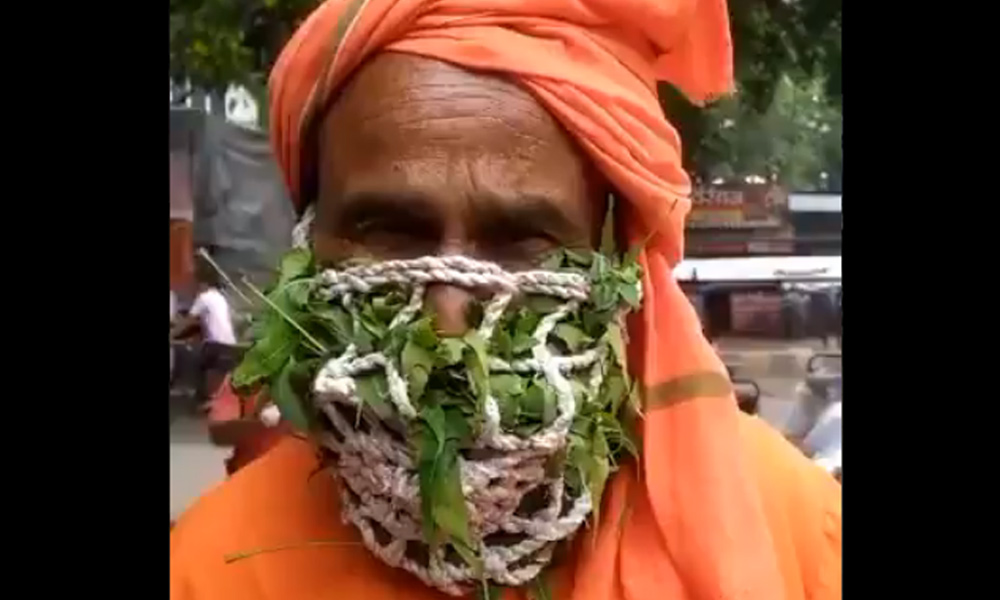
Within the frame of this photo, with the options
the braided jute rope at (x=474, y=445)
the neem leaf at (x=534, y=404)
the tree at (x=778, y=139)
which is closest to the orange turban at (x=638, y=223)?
the braided jute rope at (x=474, y=445)

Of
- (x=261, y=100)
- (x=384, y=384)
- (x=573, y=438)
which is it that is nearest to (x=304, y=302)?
(x=384, y=384)

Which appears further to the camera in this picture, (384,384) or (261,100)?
(261,100)

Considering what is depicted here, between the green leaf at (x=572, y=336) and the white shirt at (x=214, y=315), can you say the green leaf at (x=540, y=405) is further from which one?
the white shirt at (x=214, y=315)

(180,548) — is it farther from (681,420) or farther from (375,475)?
(681,420)

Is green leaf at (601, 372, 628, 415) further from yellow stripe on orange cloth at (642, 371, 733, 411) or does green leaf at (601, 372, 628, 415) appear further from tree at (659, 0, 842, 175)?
tree at (659, 0, 842, 175)

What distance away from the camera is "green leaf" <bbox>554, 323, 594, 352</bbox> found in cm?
131

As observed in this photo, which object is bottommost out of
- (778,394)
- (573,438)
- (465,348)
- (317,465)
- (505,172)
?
(778,394)

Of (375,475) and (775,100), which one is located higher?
(775,100)

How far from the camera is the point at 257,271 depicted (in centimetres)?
178

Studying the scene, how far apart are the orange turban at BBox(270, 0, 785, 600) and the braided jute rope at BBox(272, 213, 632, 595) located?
0.37ft

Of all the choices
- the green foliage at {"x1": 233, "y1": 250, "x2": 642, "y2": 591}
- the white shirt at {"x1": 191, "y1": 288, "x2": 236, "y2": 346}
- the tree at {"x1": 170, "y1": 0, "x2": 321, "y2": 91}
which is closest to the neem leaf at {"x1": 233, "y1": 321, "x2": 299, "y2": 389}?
the green foliage at {"x1": 233, "y1": 250, "x2": 642, "y2": 591}

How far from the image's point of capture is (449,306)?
4.24 ft

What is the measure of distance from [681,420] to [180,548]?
2.24 feet

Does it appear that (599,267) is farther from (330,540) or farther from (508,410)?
(330,540)
